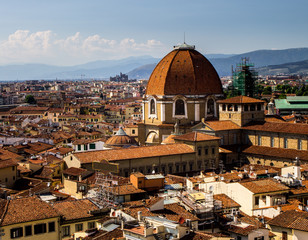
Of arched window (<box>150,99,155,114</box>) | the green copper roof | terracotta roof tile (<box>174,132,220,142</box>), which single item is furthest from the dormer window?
the green copper roof

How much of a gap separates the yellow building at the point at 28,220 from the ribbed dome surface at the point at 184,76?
119 ft

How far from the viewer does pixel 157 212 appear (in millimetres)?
23016

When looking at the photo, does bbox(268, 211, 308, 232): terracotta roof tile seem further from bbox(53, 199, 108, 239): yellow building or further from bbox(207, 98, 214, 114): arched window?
bbox(207, 98, 214, 114): arched window

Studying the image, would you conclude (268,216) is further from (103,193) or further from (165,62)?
(165,62)

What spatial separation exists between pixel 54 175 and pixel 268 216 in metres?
19.2

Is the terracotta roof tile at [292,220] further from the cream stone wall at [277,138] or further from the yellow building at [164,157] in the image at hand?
the cream stone wall at [277,138]

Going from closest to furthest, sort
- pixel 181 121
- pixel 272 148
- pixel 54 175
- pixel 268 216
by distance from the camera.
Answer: pixel 268 216 < pixel 54 175 < pixel 272 148 < pixel 181 121

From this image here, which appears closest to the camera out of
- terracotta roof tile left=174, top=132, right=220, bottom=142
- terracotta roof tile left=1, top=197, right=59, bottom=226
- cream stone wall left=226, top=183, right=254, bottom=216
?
terracotta roof tile left=1, top=197, right=59, bottom=226

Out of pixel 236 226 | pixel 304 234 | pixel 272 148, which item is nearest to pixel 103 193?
pixel 236 226

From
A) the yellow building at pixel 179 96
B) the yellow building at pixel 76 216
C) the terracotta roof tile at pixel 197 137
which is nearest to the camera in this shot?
the yellow building at pixel 76 216

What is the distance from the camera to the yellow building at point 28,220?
21.7 m

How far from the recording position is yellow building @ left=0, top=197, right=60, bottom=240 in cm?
2170

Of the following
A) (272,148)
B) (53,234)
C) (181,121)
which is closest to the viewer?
(53,234)

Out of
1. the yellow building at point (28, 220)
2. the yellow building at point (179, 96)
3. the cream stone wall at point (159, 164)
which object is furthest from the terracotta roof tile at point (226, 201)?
the yellow building at point (179, 96)
